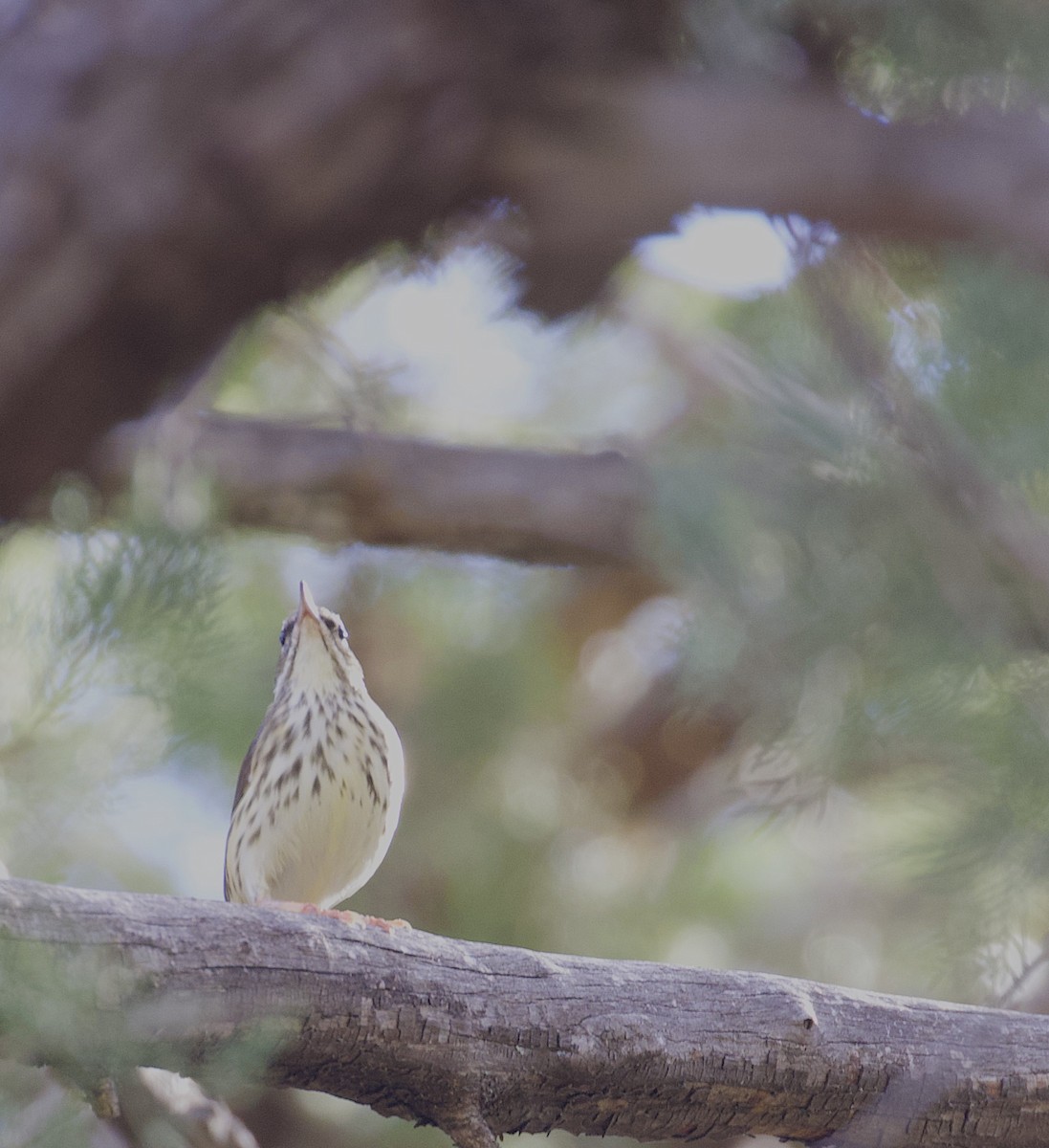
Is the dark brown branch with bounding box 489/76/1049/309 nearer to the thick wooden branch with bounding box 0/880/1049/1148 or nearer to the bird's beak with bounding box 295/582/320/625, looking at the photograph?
the bird's beak with bounding box 295/582/320/625

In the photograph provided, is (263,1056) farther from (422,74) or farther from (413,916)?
(413,916)

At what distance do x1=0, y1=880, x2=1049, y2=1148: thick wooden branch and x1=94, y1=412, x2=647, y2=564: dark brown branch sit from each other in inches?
72.9

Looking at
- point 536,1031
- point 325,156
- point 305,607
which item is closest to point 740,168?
point 325,156

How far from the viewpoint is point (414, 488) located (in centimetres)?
404

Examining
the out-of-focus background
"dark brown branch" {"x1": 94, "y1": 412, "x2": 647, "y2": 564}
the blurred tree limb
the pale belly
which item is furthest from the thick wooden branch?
"dark brown branch" {"x1": 94, "y1": 412, "x2": 647, "y2": 564}

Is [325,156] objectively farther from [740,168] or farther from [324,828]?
[324,828]

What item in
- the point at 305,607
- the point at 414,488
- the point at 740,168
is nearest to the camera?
the point at 740,168

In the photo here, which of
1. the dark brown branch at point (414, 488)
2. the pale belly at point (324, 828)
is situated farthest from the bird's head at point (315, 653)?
the dark brown branch at point (414, 488)

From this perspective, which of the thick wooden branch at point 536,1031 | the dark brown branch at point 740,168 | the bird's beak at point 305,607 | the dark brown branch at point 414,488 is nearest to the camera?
the thick wooden branch at point 536,1031

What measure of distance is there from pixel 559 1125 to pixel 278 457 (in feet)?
7.37

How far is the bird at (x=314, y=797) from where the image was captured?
3488mm

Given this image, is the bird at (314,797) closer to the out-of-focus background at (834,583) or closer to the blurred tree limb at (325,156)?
the out-of-focus background at (834,583)

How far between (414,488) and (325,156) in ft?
3.35

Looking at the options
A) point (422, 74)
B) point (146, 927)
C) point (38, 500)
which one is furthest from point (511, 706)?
point (146, 927)
